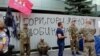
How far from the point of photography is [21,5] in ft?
52.0

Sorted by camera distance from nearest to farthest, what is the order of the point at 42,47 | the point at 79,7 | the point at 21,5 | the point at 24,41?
the point at 24,41 < the point at 21,5 < the point at 42,47 < the point at 79,7

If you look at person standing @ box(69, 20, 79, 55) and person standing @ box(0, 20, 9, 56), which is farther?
person standing @ box(69, 20, 79, 55)

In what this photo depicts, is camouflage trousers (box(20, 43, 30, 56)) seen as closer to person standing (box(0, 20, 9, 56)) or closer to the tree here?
person standing (box(0, 20, 9, 56))

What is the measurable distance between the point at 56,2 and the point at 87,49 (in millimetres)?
14644

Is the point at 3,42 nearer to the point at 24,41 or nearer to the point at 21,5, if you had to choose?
the point at 24,41

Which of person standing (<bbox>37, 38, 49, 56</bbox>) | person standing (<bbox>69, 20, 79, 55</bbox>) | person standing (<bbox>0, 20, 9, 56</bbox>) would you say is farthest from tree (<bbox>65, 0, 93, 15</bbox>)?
person standing (<bbox>0, 20, 9, 56</bbox>)

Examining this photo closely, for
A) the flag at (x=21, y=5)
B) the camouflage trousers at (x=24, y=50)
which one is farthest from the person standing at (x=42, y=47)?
the flag at (x=21, y=5)

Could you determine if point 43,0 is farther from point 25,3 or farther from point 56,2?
point 25,3

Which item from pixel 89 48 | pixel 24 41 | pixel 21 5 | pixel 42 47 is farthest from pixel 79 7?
pixel 89 48

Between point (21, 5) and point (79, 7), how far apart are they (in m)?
11.5

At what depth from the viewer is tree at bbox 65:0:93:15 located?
2625cm

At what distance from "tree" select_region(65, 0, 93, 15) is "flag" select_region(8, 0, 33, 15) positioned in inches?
403

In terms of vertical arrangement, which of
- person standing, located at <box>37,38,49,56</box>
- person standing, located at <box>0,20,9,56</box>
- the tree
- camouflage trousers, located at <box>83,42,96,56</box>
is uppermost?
the tree

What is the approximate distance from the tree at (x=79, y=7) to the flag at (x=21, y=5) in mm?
10248
